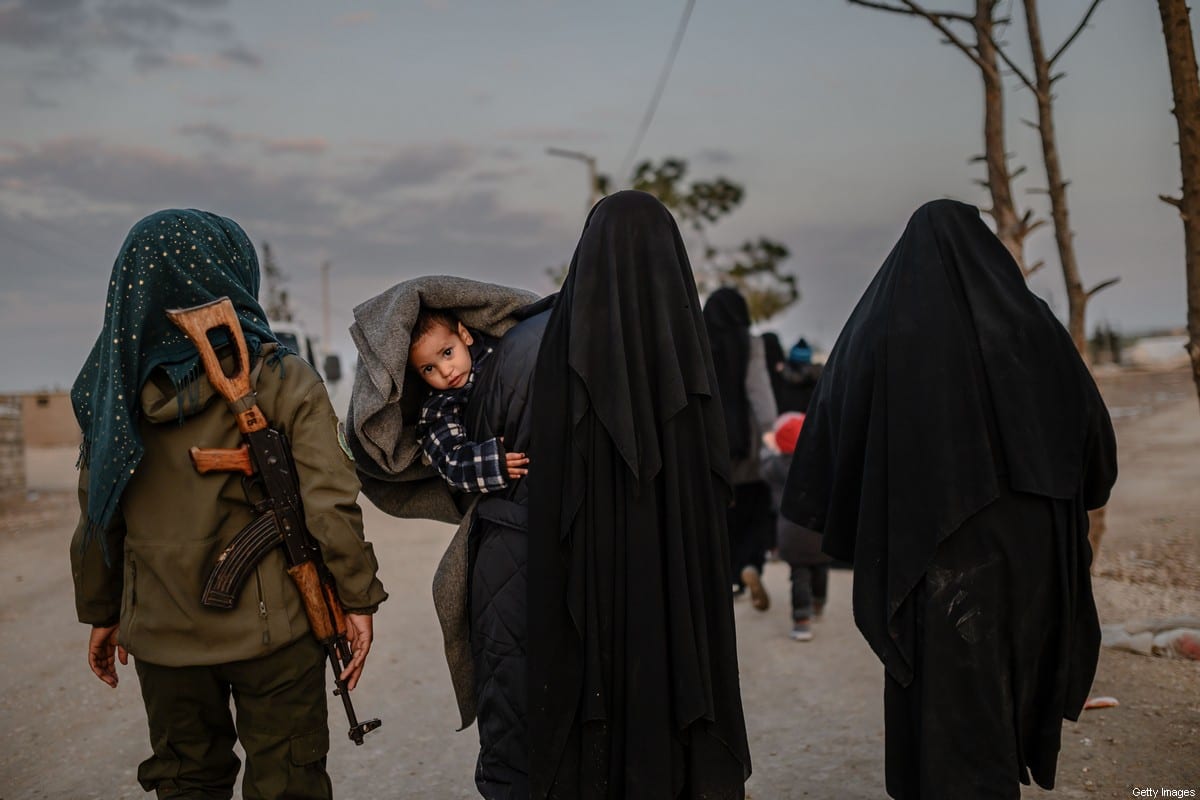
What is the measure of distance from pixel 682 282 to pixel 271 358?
1.18 meters

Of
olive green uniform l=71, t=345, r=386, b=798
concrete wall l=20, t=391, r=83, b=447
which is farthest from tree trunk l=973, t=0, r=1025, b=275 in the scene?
concrete wall l=20, t=391, r=83, b=447

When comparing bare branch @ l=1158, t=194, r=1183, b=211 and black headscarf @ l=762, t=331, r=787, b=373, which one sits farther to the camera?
black headscarf @ l=762, t=331, r=787, b=373

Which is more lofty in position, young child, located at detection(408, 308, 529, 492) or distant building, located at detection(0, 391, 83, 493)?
young child, located at detection(408, 308, 529, 492)

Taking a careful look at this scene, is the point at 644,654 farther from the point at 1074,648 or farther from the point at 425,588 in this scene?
the point at 425,588

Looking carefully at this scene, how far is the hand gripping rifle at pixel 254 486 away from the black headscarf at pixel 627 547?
0.62m

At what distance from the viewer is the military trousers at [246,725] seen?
2842 mm

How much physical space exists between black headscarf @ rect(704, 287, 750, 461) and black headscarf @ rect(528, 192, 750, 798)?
4090 millimetres

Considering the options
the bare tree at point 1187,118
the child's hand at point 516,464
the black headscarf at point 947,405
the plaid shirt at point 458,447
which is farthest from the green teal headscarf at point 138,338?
the bare tree at point 1187,118

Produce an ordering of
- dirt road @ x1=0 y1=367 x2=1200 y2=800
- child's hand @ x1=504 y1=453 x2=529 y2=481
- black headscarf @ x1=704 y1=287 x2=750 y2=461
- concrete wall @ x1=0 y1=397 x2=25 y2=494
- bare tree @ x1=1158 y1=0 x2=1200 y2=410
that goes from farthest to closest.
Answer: concrete wall @ x1=0 y1=397 x2=25 y2=494
black headscarf @ x1=704 y1=287 x2=750 y2=461
bare tree @ x1=1158 y1=0 x2=1200 y2=410
dirt road @ x1=0 y1=367 x2=1200 y2=800
child's hand @ x1=504 y1=453 x2=529 y2=481

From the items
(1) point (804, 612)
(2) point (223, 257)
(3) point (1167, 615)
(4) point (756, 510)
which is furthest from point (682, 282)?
(3) point (1167, 615)

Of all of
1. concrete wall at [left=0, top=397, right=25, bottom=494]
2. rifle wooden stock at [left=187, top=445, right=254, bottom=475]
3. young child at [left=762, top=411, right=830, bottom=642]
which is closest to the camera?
rifle wooden stock at [left=187, top=445, right=254, bottom=475]

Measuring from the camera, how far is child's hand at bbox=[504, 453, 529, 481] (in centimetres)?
298

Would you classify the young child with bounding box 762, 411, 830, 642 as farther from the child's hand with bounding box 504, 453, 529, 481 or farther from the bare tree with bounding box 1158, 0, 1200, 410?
the child's hand with bounding box 504, 453, 529, 481

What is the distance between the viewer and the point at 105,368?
279 cm
